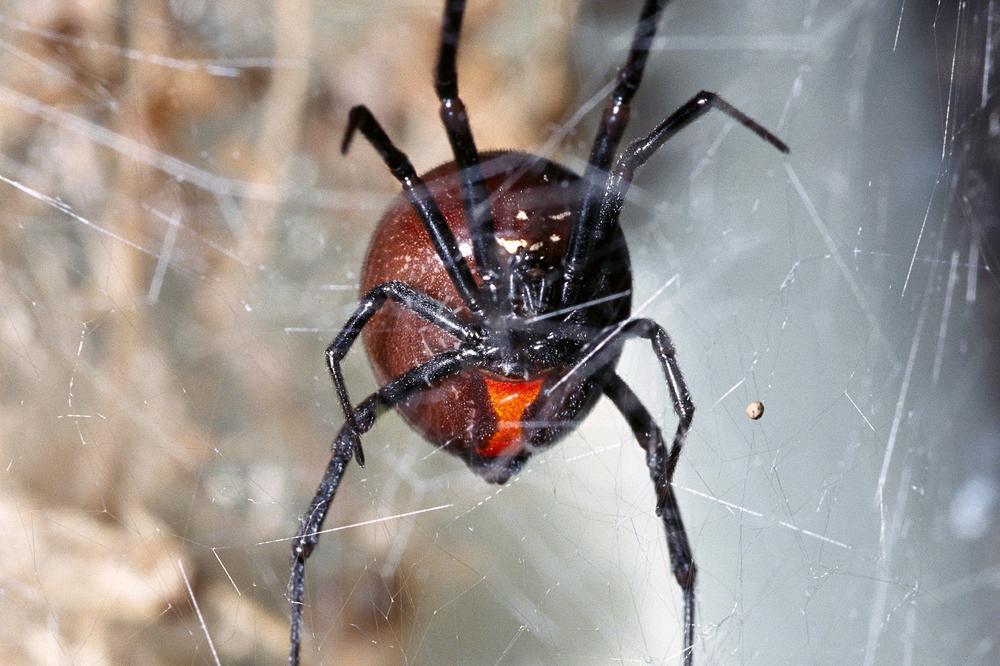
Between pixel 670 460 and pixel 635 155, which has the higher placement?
pixel 635 155

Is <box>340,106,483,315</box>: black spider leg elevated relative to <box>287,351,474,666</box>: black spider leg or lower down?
elevated

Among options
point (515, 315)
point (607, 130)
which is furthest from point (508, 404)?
point (607, 130)

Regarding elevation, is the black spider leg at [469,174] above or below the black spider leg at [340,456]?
→ above

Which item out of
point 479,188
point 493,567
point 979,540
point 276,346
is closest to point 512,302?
point 479,188

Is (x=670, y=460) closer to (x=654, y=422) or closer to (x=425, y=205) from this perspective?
(x=654, y=422)

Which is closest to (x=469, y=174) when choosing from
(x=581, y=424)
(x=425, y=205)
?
(x=425, y=205)
